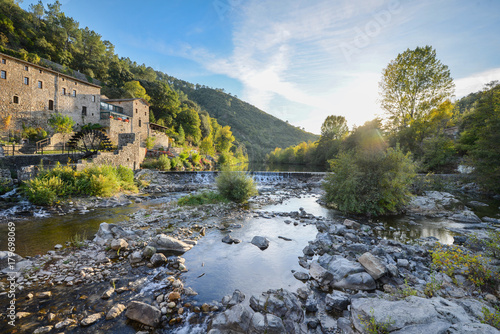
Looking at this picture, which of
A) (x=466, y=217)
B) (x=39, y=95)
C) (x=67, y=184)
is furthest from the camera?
(x=39, y=95)

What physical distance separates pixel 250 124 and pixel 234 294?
92.3 m

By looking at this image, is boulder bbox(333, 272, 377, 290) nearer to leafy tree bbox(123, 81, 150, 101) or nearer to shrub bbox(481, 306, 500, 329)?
shrub bbox(481, 306, 500, 329)

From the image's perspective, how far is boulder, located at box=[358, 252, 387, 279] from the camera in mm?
4109

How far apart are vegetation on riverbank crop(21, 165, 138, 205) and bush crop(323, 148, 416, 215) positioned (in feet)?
43.2

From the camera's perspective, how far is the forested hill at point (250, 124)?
8471 centimetres

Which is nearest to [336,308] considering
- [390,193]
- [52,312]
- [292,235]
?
[292,235]

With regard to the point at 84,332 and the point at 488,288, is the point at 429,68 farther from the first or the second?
the point at 84,332

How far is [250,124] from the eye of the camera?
306 ft

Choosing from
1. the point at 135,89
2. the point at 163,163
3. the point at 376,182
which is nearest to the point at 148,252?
the point at 376,182

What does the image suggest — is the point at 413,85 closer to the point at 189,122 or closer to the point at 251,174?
the point at 251,174

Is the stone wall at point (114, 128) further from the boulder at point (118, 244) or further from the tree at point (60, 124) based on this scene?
the boulder at point (118, 244)

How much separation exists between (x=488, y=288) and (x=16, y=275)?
911 cm

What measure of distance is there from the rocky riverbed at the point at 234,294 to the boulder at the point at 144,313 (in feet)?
0.04

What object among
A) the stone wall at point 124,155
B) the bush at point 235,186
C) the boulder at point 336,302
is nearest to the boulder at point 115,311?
the boulder at point 336,302
